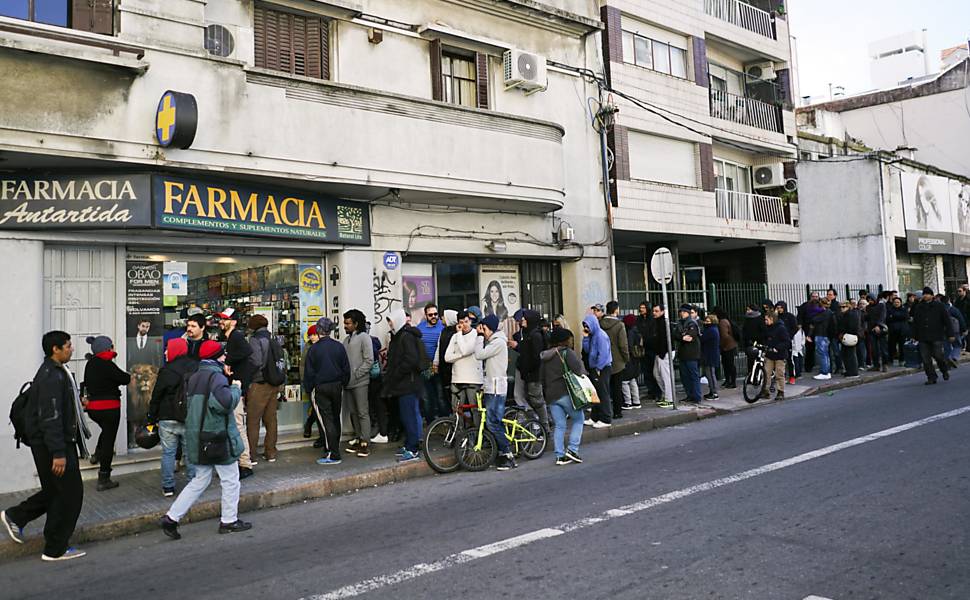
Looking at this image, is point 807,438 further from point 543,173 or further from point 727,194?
point 727,194

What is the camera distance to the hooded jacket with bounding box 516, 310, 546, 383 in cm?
1046

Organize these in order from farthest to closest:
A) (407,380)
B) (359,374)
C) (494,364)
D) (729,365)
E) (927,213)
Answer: (927,213) < (729,365) < (359,374) < (407,380) < (494,364)

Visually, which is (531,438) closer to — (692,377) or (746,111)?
(692,377)

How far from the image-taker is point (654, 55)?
1777 centimetres

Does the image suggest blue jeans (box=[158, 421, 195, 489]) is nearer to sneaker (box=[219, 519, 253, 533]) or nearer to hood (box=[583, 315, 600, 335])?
sneaker (box=[219, 519, 253, 533])

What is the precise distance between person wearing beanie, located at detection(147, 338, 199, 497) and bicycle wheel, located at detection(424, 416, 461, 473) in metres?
2.71

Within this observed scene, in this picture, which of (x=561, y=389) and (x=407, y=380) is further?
(x=407, y=380)

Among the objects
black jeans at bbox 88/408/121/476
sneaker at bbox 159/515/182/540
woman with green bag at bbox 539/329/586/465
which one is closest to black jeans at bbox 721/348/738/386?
woman with green bag at bbox 539/329/586/465

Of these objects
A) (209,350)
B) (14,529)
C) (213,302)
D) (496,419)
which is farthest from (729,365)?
(14,529)

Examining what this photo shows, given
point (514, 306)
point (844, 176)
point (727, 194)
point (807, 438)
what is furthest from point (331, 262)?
point (844, 176)

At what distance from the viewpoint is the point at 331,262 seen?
11.4 metres

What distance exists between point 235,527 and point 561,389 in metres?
4.04

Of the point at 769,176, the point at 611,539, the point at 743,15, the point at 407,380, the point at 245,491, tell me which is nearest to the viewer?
the point at 611,539

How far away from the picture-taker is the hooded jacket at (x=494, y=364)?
8.80 m
